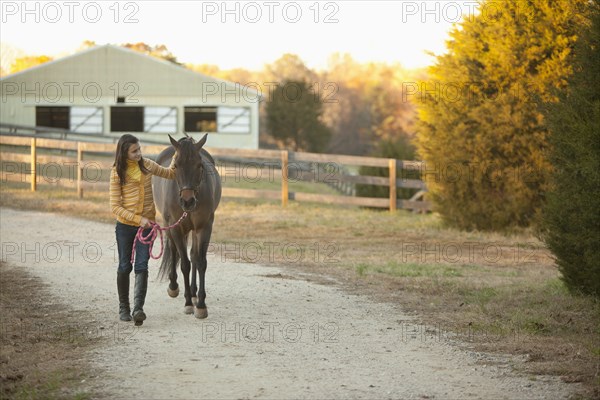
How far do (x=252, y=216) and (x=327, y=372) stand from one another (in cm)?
1358

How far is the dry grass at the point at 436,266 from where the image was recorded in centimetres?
766

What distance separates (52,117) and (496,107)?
32128 mm

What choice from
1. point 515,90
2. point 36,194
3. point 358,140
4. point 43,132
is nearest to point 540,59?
point 515,90

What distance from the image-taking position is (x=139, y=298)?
320 inches

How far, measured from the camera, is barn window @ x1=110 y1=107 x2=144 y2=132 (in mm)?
42531

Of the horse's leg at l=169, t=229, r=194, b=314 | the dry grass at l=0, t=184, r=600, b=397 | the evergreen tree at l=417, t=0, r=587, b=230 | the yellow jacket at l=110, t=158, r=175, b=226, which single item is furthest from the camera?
the evergreen tree at l=417, t=0, r=587, b=230

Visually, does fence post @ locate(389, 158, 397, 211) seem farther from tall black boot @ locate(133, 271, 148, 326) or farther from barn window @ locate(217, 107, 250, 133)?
barn window @ locate(217, 107, 250, 133)

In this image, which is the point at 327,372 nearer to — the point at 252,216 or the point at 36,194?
the point at 252,216

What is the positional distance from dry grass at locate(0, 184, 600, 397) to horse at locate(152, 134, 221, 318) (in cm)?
231

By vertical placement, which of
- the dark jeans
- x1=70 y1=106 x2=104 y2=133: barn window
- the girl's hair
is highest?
x1=70 y1=106 x2=104 y2=133: barn window

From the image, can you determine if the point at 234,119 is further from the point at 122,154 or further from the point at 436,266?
the point at 122,154

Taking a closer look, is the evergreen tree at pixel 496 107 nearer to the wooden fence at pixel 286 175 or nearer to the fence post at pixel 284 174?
the wooden fence at pixel 286 175

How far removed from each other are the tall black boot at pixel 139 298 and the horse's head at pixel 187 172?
831mm

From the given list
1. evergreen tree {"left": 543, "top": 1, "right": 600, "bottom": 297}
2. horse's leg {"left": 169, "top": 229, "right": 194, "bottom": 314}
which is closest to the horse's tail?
horse's leg {"left": 169, "top": 229, "right": 194, "bottom": 314}
